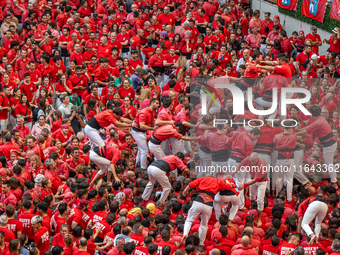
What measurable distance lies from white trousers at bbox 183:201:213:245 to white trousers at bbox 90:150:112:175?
2.66 m

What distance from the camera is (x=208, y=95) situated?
13.3 m

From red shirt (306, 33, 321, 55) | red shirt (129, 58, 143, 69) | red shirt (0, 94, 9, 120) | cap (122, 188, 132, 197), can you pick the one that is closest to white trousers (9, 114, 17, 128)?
red shirt (0, 94, 9, 120)

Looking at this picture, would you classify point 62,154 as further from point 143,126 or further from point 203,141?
point 203,141

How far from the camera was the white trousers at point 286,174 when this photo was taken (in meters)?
11.0

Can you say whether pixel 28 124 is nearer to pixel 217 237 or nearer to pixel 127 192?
pixel 127 192

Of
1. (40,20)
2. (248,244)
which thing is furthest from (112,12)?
(248,244)

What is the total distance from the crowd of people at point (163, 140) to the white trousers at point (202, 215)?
0.02 metres

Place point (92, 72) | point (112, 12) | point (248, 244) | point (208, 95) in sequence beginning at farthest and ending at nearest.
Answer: point (112, 12) → point (92, 72) → point (208, 95) → point (248, 244)

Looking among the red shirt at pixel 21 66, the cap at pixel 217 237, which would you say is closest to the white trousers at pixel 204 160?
the cap at pixel 217 237

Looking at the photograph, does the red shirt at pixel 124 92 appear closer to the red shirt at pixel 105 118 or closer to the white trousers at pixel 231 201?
the red shirt at pixel 105 118

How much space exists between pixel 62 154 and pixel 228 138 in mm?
4135

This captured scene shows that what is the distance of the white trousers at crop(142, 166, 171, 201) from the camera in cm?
1057

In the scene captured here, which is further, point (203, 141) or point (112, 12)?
point (112, 12)

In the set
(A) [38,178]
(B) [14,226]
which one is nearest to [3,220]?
(B) [14,226]
